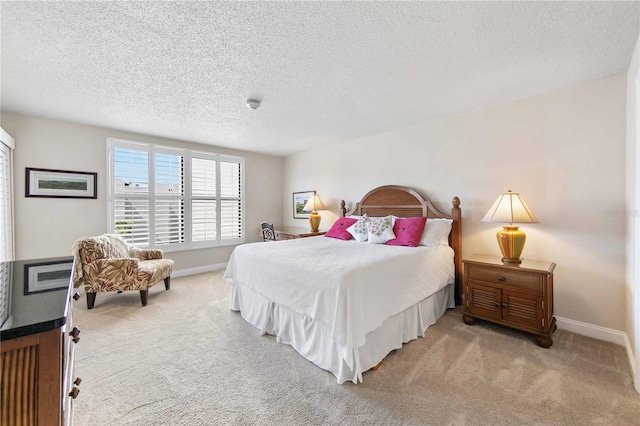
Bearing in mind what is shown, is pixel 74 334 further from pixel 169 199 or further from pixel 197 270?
pixel 197 270

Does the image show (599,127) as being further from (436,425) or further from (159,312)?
(159,312)

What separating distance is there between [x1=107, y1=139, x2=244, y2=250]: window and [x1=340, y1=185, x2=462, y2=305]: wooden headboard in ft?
Answer: 7.70

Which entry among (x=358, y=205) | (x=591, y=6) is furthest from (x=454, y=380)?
A: (x=358, y=205)

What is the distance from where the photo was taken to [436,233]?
3049 millimetres

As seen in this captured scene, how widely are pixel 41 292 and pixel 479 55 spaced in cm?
291

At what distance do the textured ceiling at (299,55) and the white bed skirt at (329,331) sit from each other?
2.07m

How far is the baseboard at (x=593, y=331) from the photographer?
228 centimetres

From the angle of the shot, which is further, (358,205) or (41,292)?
(358,205)

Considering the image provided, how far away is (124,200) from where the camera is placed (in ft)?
13.3

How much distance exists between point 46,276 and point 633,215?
3636mm

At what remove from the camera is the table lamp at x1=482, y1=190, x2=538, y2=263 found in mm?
2486

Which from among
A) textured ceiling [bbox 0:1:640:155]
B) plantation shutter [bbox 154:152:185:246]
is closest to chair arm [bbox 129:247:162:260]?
plantation shutter [bbox 154:152:185:246]

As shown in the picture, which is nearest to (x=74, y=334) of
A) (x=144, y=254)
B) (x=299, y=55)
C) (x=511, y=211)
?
(x=299, y=55)

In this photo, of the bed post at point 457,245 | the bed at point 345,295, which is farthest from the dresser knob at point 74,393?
the bed post at point 457,245
